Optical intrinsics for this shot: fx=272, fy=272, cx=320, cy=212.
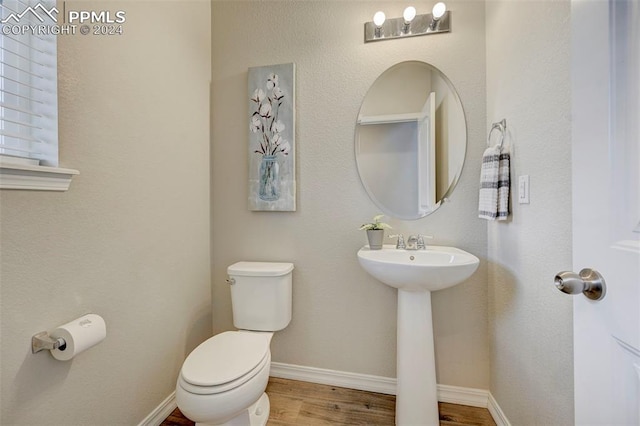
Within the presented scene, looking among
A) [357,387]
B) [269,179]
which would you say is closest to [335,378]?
[357,387]

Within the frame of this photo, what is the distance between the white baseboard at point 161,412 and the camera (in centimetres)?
133

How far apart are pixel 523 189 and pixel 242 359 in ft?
4.55

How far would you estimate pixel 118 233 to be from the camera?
3.90 ft

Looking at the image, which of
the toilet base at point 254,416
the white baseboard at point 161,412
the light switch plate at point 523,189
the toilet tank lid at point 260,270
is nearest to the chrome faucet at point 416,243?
the light switch plate at point 523,189

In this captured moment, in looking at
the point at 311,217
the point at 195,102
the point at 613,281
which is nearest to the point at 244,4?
the point at 195,102

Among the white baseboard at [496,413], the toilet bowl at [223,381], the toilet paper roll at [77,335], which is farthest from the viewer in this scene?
the white baseboard at [496,413]

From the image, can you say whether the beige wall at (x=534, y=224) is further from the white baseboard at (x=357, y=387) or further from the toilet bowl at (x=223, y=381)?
the toilet bowl at (x=223, y=381)

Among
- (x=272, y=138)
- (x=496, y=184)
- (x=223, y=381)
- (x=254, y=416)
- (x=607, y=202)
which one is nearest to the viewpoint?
(x=607, y=202)

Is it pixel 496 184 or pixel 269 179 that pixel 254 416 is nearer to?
pixel 269 179

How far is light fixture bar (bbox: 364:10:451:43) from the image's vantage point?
59.5 inches

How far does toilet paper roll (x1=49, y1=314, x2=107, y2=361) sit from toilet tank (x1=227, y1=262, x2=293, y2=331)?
657 mm

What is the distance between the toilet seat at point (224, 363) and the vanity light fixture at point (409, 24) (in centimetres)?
179

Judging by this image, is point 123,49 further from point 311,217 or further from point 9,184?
point 311,217

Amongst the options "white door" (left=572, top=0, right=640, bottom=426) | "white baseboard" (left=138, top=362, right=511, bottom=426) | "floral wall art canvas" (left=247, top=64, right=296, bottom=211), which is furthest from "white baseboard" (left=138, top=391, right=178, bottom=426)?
"white door" (left=572, top=0, right=640, bottom=426)
